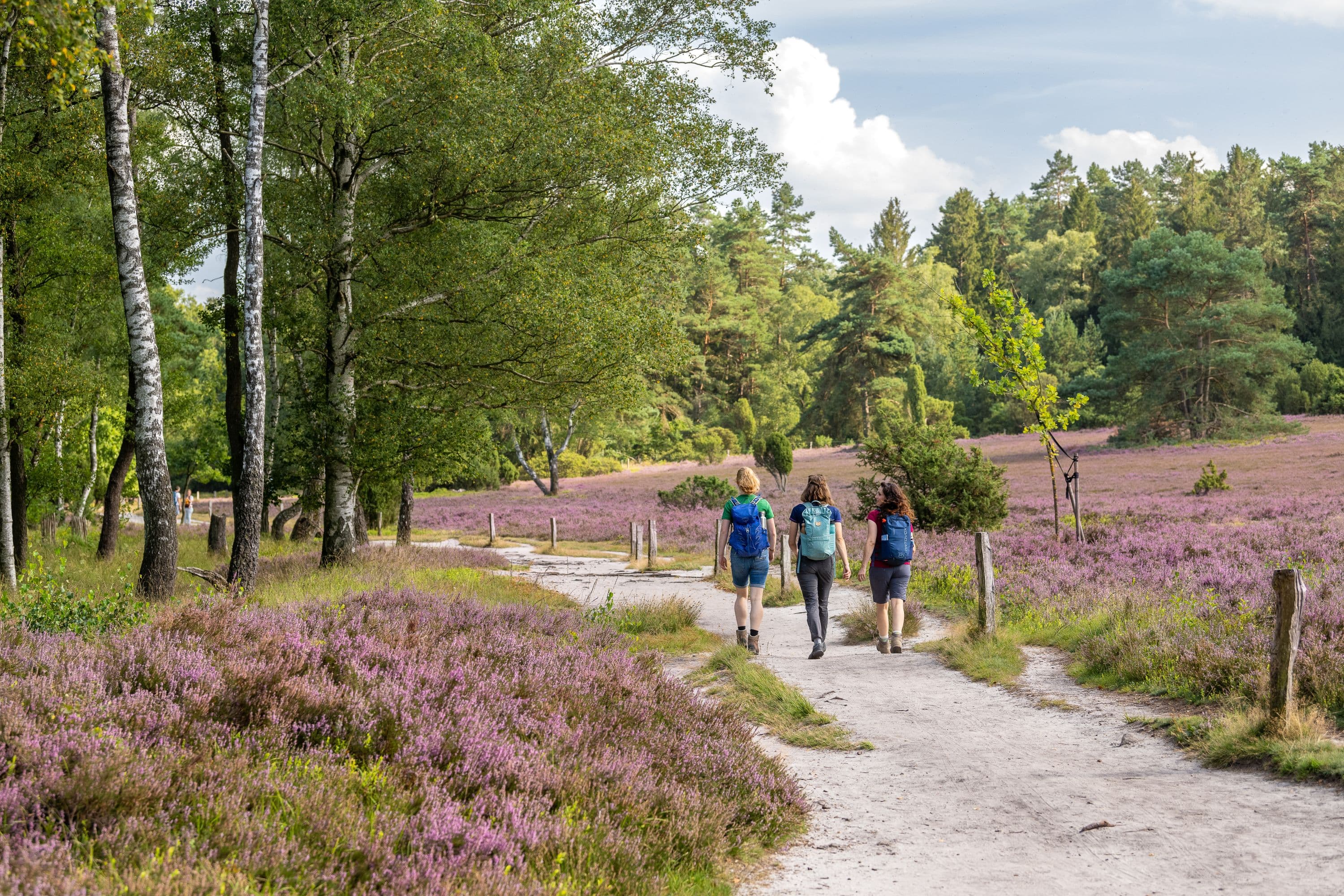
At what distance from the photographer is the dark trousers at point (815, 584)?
10.7m

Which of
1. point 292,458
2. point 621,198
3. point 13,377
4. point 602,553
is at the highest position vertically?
point 621,198

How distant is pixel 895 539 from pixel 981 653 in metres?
1.54

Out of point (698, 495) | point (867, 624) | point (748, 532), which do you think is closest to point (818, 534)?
point (748, 532)

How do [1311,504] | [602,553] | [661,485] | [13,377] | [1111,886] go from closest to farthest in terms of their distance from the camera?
[1111,886]
[13,377]
[1311,504]
[602,553]
[661,485]

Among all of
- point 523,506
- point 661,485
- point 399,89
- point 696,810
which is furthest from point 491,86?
point 661,485

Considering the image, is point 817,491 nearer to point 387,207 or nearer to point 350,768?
point 350,768

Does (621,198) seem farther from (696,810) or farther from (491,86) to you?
(696,810)

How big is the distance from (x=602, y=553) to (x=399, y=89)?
51.3 ft

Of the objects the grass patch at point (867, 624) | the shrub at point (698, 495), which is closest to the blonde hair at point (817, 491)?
the grass patch at point (867, 624)

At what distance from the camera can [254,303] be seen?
1246 centimetres

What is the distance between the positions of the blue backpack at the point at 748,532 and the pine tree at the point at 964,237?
325 feet

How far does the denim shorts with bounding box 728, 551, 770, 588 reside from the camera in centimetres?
1085

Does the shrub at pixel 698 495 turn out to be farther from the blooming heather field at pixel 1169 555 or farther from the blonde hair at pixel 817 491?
the blonde hair at pixel 817 491

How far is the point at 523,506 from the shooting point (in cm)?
4575
